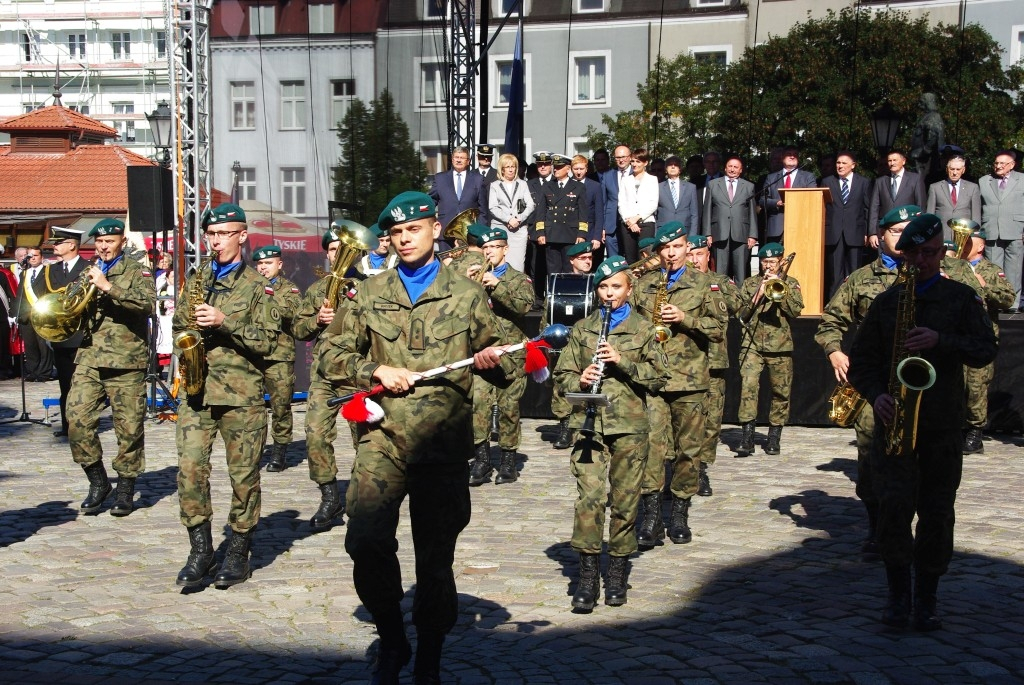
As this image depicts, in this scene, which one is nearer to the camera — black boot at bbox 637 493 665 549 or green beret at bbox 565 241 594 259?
black boot at bbox 637 493 665 549

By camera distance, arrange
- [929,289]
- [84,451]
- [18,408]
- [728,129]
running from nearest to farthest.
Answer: [929,289], [84,451], [18,408], [728,129]

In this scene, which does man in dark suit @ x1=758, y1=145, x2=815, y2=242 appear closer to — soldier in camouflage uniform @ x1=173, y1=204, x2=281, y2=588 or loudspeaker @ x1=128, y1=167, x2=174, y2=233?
loudspeaker @ x1=128, y1=167, x2=174, y2=233

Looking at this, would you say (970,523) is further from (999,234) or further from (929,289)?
(999,234)

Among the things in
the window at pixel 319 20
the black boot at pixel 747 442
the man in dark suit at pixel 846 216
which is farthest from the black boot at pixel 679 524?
the window at pixel 319 20

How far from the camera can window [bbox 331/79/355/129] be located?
63.4 ft

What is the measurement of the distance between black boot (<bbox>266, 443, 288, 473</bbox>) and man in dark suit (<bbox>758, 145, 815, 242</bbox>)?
7.60 metres

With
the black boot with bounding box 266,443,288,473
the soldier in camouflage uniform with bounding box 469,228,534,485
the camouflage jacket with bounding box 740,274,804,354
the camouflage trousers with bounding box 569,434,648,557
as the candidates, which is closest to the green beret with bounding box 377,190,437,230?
the camouflage trousers with bounding box 569,434,648,557

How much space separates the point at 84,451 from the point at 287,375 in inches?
112

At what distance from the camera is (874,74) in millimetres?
24406

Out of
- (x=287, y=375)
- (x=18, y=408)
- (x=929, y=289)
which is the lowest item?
(x=18, y=408)

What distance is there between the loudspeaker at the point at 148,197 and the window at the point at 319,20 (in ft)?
12.7

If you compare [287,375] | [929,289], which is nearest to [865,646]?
[929,289]

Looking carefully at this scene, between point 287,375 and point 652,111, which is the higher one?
point 652,111

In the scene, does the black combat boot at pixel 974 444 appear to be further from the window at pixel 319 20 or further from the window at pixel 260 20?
the window at pixel 260 20
